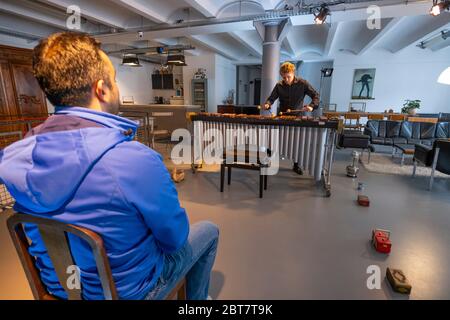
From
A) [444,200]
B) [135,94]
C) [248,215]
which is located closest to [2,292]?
[248,215]

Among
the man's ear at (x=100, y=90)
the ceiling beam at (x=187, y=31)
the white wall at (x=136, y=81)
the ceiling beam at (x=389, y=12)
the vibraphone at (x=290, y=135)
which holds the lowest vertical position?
the vibraphone at (x=290, y=135)

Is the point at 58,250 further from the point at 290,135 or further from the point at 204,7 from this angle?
the point at 204,7

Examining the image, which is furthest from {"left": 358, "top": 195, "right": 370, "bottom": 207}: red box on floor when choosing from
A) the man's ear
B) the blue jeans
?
the man's ear

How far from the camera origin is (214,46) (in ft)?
25.5

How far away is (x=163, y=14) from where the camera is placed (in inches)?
201

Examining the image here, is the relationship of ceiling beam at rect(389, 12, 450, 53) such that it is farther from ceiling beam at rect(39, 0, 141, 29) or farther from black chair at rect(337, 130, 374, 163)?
ceiling beam at rect(39, 0, 141, 29)

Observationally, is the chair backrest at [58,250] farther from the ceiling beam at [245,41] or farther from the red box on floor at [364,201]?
the ceiling beam at [245,41]

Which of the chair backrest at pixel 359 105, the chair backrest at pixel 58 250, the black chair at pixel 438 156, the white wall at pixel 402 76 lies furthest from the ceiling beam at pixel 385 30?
the chair backrest at pixel 58 250

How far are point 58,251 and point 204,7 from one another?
485 cm

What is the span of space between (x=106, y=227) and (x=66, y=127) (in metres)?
0.32

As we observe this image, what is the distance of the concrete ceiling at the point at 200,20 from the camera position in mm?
4301

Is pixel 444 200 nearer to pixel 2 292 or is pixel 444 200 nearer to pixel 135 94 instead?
pixel 2 292

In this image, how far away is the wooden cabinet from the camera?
18.7ft

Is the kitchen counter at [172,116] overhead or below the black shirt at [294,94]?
below
